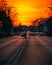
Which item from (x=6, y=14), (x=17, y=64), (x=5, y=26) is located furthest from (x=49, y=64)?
(x=6, y=14)

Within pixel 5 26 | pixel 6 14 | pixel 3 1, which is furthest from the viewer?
pixel 6 14

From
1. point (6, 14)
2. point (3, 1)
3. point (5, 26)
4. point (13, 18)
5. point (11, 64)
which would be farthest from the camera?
point (13, 18)

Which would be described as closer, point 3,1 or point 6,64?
point 6,64

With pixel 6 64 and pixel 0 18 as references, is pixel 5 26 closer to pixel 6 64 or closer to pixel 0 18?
pixel 0 18

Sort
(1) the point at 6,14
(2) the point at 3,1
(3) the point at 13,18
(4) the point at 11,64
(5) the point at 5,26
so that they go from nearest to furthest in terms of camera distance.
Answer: (4) the point at 11,64 < (2) the point at 3,1 < (5) the point at 5,26 < (1) the point at 6,14 < (3) the point at 13,18

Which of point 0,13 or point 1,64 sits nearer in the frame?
point 1,64

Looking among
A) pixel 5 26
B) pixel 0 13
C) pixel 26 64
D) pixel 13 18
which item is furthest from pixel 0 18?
pixel 26 64

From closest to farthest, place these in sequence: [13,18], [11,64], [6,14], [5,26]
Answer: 1. [11,64]
2. [5,26]
3. [6,14]
4. [13,18]

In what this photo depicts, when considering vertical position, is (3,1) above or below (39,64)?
above

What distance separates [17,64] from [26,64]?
0.47 meters

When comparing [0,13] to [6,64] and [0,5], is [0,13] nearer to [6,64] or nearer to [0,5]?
[0,5]

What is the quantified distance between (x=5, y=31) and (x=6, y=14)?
7.78m

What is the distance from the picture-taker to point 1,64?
16.2 m

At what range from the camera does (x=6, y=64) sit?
16.2 m
